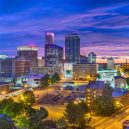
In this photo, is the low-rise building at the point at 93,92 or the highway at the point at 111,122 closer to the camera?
the highway at the point at 111,122

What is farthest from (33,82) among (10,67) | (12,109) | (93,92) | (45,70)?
(12,109)

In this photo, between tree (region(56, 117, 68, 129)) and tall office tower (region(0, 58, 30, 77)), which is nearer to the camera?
tree (region(56, 117, 68, 129))

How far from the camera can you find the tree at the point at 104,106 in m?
20.6

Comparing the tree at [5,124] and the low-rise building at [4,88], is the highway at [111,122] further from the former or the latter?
the low-rise building at [4,88]

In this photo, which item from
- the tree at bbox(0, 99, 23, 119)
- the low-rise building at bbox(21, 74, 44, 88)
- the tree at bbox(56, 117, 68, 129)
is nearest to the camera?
the tree at bbox(56, 117, 68, 129)

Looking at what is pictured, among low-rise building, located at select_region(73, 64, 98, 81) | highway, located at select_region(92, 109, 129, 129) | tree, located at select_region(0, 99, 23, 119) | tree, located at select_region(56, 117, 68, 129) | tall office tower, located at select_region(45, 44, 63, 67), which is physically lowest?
highway, located at select_region(92, 109, 129, 129)

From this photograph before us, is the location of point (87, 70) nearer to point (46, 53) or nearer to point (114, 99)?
point (46, 53)

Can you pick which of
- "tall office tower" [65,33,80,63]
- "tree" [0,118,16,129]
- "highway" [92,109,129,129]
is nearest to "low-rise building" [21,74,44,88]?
"highway" [92,109,129,129]

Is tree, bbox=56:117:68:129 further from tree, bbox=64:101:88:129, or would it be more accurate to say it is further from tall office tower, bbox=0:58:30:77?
tall office tower, bbox=0:58:30:77

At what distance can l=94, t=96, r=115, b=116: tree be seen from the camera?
20.6 meters

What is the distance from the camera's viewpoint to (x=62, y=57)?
80.9 meters

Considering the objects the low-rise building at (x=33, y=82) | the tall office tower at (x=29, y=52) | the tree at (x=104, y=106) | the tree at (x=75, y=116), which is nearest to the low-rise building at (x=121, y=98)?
the tree at (x=104, y=106)

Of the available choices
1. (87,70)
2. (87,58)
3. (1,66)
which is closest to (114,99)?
(87,70)

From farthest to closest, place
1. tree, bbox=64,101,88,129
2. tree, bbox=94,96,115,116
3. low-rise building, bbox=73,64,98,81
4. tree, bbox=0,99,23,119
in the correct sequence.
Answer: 1. low-rise building, bbox=73,64,98,81
2. tree, bbox=94,96,115,116
3. tree, bbox=0,99,23,119
4. tree, bbox=64,101,88,129
